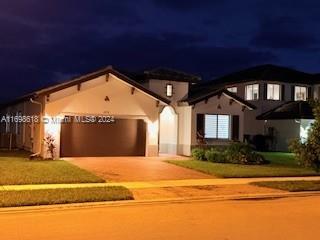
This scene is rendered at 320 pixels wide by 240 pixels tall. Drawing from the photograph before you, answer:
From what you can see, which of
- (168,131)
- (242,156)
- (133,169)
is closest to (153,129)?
(168,131)

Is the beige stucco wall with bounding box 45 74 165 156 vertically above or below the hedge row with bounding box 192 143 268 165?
above

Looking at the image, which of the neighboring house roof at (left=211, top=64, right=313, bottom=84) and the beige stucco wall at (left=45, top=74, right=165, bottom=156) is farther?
the neighboring house roof at (left=211, top=64, right=313, bottom=84)

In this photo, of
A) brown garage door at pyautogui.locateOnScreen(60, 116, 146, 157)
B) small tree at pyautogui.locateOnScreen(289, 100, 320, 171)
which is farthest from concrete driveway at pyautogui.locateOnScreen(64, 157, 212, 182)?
small tree at pyautogui.locateOnScreen(289, 100, 320, 171)

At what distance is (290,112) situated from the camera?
35.5 meters

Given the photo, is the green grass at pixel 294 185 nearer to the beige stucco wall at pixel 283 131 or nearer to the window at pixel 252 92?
the beige stucco wall at pixel 283 131

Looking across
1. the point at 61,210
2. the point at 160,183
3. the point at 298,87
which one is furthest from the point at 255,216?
the point at 298,87

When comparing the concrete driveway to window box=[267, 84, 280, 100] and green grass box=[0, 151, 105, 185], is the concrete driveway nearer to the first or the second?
green grass box=[0, 151, 105, 185]

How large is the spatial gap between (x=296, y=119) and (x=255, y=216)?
24734 mm

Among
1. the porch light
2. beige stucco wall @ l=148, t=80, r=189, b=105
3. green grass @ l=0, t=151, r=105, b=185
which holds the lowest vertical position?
green grass @ l=0, t=151, r=105, b=185

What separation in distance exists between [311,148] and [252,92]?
820 inches

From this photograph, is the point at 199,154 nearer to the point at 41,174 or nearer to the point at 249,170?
the point at 249,170

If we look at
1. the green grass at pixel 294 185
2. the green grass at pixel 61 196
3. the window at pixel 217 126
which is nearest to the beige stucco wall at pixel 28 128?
the window at pixel 217 126

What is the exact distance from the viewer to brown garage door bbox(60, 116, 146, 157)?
2556 centimetres

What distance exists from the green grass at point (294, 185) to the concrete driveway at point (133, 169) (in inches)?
109
